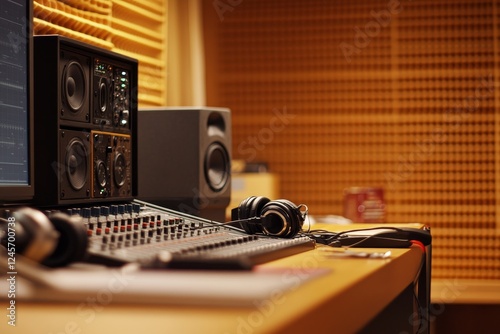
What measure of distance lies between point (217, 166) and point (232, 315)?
2.13 metres

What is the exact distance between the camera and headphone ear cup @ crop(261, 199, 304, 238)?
5.67 ft

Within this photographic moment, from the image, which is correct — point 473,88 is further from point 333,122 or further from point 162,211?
point 162,211

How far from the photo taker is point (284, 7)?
19.4 feet

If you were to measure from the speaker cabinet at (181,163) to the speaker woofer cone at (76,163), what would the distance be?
35.4 inches

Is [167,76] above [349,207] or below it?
above

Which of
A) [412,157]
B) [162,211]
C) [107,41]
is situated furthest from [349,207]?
[162,211]

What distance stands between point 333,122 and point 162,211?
4205 millimetres

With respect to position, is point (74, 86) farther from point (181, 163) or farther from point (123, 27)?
point (123, 27)

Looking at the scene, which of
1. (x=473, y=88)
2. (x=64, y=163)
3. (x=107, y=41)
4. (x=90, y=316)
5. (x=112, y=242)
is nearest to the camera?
(x=90, y=316)

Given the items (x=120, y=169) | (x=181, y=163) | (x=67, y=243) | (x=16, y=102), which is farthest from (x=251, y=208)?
(x=181, y=163)

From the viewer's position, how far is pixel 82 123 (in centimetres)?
184

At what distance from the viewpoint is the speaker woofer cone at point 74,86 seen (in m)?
1.79

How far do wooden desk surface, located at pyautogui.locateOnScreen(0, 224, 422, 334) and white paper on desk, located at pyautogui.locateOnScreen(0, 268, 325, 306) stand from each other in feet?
0.03

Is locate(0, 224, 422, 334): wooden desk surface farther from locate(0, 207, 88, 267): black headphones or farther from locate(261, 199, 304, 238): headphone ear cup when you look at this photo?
locate(261, 199, 304, 238): headphone ear cup
